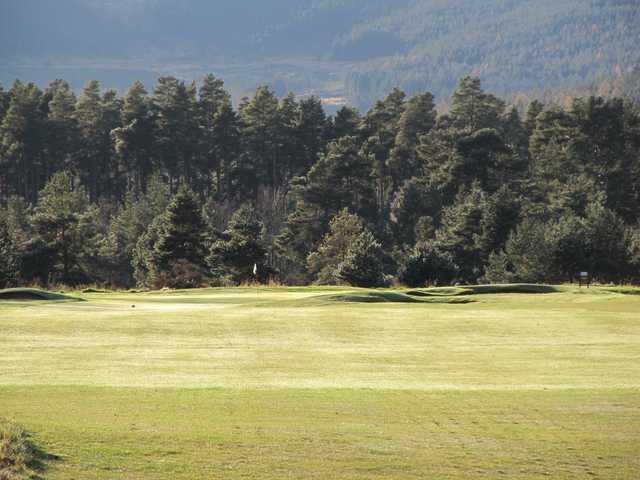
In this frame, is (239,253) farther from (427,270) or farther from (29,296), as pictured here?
(29,296)

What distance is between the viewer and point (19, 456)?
11.2 meters

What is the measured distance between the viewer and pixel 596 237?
64.6 meters

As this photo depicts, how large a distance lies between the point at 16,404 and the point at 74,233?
192 ft

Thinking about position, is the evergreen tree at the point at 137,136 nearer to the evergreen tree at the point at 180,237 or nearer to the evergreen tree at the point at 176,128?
the evergreen tree at the point at 176,128

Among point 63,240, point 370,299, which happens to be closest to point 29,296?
point 370,299

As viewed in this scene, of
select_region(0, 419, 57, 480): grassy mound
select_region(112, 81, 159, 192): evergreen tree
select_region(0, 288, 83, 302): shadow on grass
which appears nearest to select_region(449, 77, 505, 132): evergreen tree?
select_region(112, 81, 159, 192): evergreen tree

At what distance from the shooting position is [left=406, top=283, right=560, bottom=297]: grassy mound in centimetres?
3644

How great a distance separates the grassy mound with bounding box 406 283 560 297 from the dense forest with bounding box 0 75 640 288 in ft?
45.2

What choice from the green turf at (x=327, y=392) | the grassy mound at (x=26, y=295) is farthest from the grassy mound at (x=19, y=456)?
the grassy mound at (x=26, y=295)

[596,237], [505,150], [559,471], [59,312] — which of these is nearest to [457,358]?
[559,471]

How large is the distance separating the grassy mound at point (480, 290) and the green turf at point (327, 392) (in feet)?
27.6

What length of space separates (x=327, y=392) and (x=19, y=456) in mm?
5642

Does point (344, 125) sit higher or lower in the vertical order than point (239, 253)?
higher

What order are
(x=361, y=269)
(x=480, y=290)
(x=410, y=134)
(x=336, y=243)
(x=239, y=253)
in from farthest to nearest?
(x=410, y=134) < (x=336, y=243) < (x=239, y=253) < (x=361, y=269) < (x=480, y=290)
